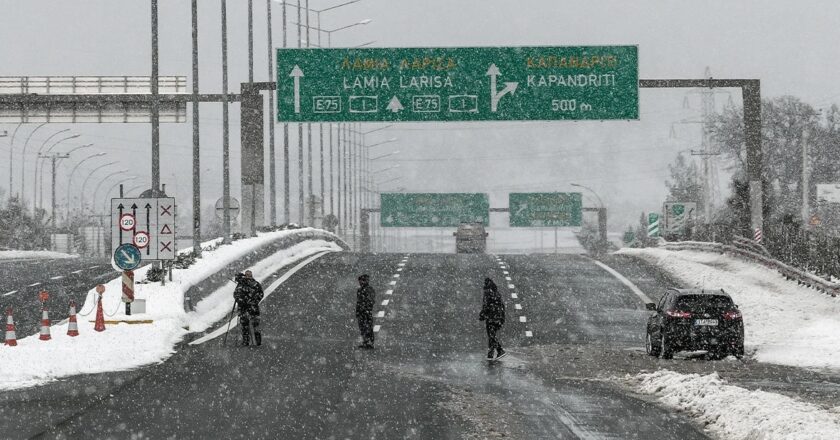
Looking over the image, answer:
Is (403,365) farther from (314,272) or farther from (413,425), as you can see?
(314,272)

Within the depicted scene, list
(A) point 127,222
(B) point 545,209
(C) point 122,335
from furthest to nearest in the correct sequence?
1. (B) point 545,209
2. (A) point 127,222
3. (C) point 122,335

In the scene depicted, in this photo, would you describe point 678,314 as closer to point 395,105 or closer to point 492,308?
point 492,308

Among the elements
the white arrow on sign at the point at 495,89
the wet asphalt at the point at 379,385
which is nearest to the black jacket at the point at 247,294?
the wet asphalt at the point at 379,385

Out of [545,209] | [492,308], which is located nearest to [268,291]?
[492,308]

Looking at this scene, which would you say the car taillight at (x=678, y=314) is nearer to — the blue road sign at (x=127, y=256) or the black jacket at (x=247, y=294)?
the black jacket at (x=247, y=294)

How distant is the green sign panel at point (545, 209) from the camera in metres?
107

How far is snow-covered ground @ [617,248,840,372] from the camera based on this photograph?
24.1 m

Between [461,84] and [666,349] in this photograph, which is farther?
[461,84]

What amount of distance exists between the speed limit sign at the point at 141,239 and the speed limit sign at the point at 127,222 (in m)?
0.32

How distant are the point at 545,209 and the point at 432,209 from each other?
979 centimetres

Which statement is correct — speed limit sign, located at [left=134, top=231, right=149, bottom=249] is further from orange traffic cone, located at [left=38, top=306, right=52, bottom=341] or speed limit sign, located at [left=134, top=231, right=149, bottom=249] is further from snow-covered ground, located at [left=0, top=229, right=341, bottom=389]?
orange traffic cone, located at [left=38, top=306, right=52, bottom=341]

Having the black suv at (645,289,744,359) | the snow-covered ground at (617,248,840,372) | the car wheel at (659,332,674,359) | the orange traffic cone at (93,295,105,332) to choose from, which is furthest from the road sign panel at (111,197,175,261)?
the snow-covered ground at (617,248,840,372)

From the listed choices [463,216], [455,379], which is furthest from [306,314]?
[463,216]

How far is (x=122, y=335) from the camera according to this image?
942 inches
